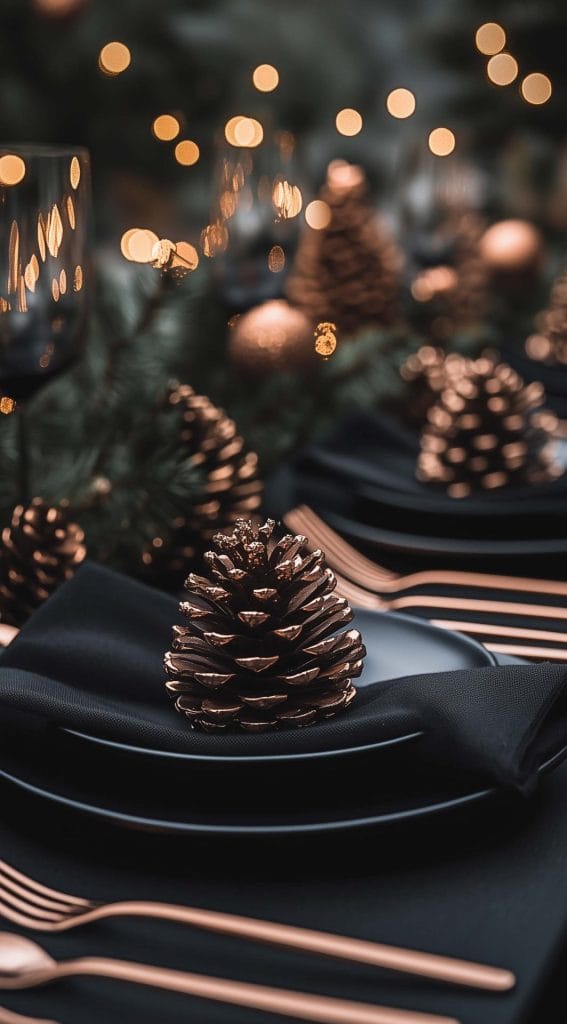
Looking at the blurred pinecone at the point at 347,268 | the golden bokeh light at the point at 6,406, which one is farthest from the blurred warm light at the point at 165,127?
the golden bokeh light at the point at 6,406

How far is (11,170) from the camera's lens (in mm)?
525

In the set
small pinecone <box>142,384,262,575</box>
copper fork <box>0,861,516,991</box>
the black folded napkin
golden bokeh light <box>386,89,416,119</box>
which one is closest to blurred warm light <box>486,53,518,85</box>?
golden bokeh light <box>386,89,416,119</box>

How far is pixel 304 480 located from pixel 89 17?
739 mm

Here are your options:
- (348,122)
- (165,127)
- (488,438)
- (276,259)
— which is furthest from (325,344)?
(348,122)

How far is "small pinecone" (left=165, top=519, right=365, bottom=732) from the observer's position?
42 centimetres

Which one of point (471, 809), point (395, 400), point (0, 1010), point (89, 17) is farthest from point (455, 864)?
point (89, 17)

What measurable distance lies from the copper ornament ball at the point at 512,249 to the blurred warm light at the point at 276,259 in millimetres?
447

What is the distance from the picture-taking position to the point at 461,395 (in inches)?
28.6

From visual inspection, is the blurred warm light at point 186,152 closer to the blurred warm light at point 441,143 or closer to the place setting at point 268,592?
the place setting at point 268,592

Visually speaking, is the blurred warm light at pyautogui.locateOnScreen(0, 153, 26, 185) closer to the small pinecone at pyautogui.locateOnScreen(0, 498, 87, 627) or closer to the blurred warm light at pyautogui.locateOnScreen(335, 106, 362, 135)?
the small pinecone at pyautogui.locateOnScreen(0, 498, 87, 627)

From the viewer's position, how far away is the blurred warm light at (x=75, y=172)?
22.0 inches

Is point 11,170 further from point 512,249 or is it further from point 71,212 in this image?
point 512,249

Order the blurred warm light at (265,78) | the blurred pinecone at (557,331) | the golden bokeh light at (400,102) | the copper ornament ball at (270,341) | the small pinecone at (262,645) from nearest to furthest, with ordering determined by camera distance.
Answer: the small pinecone at (262,645), the copper ornament ball at (270,341), the blurred pinecone at (557,331), the blurred warm light at (265,78), the golden bokeh light at (400,102)

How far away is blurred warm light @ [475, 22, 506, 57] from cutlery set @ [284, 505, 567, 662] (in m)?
1.05
